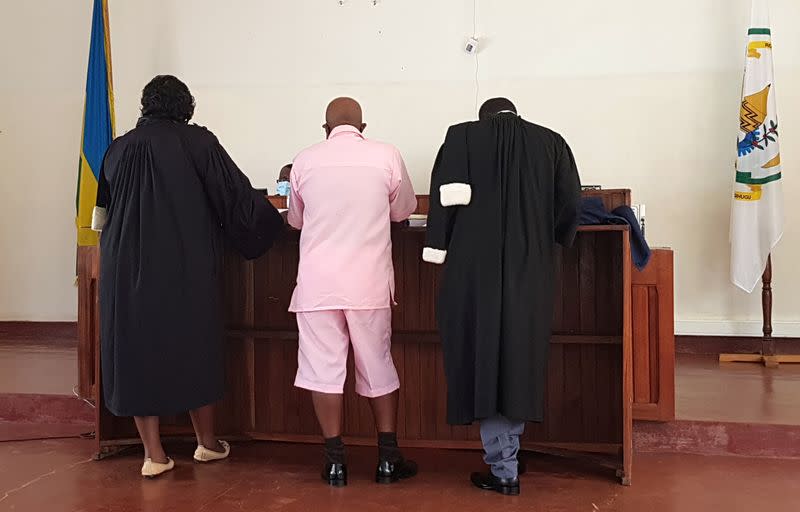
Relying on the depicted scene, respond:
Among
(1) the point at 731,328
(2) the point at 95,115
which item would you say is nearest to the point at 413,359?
(1) the point at 731,328

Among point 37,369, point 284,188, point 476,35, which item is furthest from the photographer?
point 476,35

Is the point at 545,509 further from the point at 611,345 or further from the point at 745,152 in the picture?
the point at 745,152

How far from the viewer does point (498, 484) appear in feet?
9.62

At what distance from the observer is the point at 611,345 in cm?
334

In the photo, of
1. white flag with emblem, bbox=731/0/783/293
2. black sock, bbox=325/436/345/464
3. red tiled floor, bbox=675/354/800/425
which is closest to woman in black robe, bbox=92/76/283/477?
black sock, bbox=325/436/345/464

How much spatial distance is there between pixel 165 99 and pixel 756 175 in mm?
3520

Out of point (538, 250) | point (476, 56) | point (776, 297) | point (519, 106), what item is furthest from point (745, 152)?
point (538, 250)

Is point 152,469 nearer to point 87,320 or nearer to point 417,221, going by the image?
point 87,320

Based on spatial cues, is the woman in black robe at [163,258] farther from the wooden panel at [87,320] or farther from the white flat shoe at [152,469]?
the wooden panel at [87,320]

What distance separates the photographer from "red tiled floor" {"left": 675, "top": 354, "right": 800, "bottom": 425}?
11.4 ft

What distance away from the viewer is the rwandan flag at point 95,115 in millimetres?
5863

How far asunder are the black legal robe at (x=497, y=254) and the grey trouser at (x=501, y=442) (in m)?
0.05

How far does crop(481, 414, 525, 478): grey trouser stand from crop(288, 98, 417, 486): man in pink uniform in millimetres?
356

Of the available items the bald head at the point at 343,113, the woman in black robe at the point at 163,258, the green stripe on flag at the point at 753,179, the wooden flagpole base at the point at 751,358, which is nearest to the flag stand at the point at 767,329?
the wooden flagpole base at the point at 751,358
